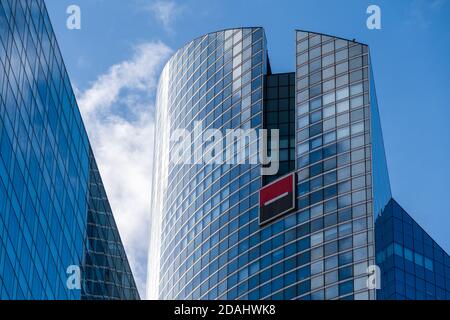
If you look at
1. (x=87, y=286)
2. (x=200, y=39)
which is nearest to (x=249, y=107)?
(x=200, y=39)

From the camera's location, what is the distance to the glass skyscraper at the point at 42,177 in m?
89.2

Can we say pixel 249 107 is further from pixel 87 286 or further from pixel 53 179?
pixel 53 179

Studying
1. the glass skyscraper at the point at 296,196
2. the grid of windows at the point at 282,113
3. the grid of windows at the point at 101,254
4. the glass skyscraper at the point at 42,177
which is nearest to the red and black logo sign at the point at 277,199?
the glass skyscraper at the point at 296,196

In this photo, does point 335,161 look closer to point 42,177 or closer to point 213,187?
point 213,187

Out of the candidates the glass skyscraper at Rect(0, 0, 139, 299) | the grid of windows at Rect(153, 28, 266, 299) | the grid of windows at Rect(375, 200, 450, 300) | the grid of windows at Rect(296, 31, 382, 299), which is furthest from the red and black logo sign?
the glass skyscraper at Rect(0, 0, 139, 299)

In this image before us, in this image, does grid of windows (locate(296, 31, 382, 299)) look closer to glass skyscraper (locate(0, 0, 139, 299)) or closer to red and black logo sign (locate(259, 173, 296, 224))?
red and black logo sign (locate(259, 173, 296, 224))

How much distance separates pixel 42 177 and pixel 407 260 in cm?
7046

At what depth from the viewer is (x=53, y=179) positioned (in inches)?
4173

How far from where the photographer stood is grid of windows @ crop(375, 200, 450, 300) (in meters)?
155

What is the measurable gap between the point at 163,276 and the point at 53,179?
8320 centimetres

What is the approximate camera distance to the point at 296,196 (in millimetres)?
163250

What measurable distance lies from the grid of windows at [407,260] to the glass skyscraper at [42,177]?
39.5m

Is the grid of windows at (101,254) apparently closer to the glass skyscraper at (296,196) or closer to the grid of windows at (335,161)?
the glass skyscraper at (296,196)

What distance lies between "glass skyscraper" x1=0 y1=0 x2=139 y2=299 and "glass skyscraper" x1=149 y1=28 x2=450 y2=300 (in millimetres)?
34694
